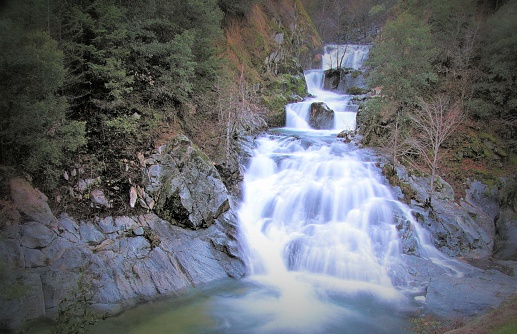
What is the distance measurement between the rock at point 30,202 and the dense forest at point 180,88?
38 centimetres

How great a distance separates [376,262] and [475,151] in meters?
9.35

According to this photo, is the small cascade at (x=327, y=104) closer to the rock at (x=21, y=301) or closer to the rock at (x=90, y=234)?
the rock at (x=90, y=234)

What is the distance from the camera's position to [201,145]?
13.8 m

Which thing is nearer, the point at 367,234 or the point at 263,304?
the point at 263,304

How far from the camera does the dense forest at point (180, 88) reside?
8.16 m

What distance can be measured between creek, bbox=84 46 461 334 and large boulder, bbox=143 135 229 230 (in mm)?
1777

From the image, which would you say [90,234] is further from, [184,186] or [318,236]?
[318,236]

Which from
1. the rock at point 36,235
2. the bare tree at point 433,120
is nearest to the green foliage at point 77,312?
the rock at point 36,235

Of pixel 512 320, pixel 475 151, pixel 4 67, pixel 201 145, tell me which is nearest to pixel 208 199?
pixel 201 145

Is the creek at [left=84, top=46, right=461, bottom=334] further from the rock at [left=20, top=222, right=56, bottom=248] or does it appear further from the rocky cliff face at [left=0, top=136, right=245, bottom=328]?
the rock at [left=20, top=222, right=56, bottom=248]

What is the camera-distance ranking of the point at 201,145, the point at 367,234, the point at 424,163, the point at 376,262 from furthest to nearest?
the point at 424,163 < the point at 201,145 < the point at 367,234 < the point at 376,262

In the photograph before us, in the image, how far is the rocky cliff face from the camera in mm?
7547

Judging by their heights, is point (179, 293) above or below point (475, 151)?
below

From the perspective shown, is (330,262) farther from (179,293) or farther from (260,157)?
(260,157)
